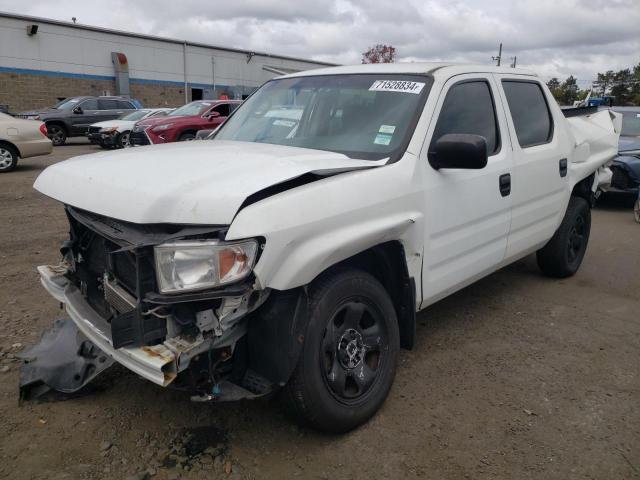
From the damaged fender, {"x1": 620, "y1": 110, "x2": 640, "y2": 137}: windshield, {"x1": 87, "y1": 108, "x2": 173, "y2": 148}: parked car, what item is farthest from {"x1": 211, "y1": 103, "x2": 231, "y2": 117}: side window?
the damaged fender

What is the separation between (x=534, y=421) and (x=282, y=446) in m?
1.37

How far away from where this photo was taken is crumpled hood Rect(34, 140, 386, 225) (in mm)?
2123

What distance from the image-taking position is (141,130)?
13273mm

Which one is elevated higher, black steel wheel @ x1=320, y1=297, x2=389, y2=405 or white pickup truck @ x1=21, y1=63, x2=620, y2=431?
white pickup truck @ x1=21, y1=63, x2=620, y2=431

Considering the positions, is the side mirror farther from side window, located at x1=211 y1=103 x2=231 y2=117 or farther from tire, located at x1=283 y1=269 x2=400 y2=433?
side window, located at x1=211 y1=103 x2=231 y2=117

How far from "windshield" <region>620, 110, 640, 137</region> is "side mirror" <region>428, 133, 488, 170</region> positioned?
8.65m

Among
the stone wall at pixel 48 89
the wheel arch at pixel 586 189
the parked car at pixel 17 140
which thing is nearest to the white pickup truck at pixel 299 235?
the wheel arch at pixel 586 189

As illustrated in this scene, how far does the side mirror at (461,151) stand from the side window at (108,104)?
19.0 meters

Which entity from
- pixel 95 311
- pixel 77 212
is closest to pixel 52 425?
pixel 95 311

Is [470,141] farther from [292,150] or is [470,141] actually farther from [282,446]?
[282,446]

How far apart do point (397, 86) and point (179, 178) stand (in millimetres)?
1586

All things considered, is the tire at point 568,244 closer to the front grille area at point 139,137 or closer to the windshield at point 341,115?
the windshield at point 341,115

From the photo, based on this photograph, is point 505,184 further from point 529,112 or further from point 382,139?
point 382,139

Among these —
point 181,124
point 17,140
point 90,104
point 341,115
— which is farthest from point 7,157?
point 341,115
